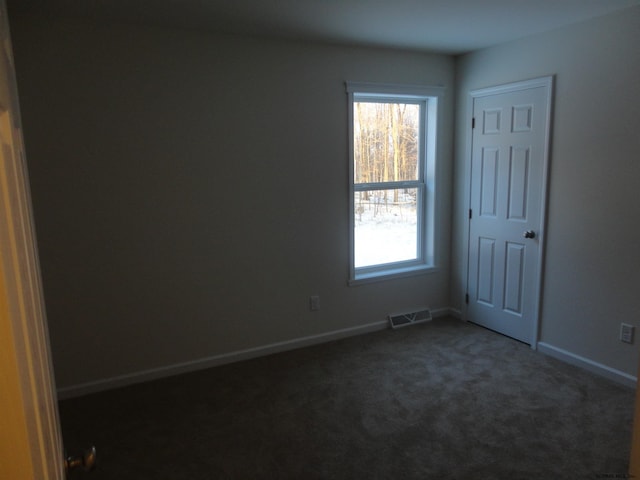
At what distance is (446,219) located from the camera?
Answer: 4418 millimetres

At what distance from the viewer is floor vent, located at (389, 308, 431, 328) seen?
4.24 meters

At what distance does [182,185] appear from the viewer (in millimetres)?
3236

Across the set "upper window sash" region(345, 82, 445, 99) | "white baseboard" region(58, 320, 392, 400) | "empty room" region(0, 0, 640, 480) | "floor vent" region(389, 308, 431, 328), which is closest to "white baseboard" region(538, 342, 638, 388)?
"empty room" region(0, 0, 640, 480)

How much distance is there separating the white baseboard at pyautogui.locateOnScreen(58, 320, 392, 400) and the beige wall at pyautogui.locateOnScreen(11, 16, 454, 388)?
0.05 meters

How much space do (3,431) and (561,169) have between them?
146 inches

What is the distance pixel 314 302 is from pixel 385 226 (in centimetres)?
104

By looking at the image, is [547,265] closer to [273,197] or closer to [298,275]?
[298,275]

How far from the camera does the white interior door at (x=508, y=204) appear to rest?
3.55 metres

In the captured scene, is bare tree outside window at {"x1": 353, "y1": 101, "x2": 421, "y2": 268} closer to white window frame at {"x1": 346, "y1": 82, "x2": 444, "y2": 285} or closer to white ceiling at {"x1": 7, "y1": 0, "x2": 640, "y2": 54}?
white window frame at {"x1": 346, "y1": 82, "x2": 444, "y2": 285}

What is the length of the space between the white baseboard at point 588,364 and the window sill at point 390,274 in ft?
3.92

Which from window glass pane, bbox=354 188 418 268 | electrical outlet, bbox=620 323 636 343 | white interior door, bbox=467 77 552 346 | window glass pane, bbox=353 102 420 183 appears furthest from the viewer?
window glass pane, bbox=354 188 418 268

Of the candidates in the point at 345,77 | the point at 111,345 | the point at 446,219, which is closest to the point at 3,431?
the point at 111,345

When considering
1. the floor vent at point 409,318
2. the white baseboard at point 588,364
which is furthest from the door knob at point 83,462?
the floor vent at point 409,318

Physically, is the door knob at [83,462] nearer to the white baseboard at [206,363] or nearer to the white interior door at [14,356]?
the white interior door at [14,356]
